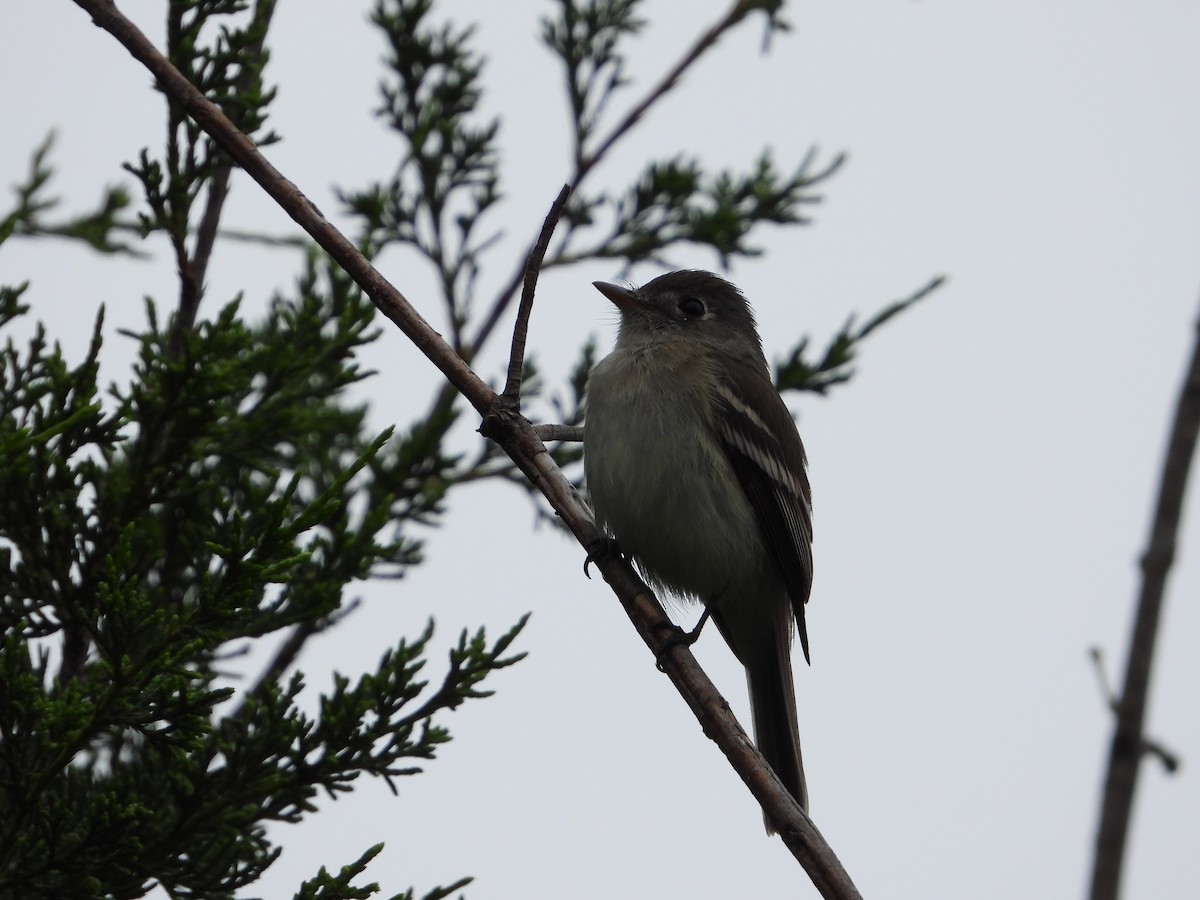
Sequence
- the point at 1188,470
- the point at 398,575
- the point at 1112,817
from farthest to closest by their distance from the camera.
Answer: the point at 398,575
the point at 1188,470
the point at 1112,817

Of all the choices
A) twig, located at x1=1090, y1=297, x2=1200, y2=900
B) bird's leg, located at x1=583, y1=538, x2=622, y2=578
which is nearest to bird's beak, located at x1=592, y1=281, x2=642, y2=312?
bird's leg, located at x1=583, y1=538, x2=622, y2=578

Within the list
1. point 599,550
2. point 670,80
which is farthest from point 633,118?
point 599,550

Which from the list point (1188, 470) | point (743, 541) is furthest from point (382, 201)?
point (1188, 470)

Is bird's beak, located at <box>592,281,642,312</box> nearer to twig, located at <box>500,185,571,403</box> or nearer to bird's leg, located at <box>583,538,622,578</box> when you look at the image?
bird's leg, located at <box>583,538,622,578</box>

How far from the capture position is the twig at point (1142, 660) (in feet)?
6.17

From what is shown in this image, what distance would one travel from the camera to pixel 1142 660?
6.55ft

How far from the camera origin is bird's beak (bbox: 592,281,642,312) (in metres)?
5.64

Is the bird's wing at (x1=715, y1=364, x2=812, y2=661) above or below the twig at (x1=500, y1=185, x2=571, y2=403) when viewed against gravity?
above

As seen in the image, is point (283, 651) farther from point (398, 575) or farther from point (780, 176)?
point (780, 176)

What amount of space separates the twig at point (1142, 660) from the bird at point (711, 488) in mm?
2881

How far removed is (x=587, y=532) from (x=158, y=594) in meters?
1.48

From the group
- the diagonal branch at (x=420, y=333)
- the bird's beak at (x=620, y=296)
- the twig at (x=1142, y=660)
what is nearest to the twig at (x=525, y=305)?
the diagonal branch at (x=420, y=333)

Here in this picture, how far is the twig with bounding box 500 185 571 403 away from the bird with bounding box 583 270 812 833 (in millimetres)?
1323

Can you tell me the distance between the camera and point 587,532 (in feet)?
12.7
